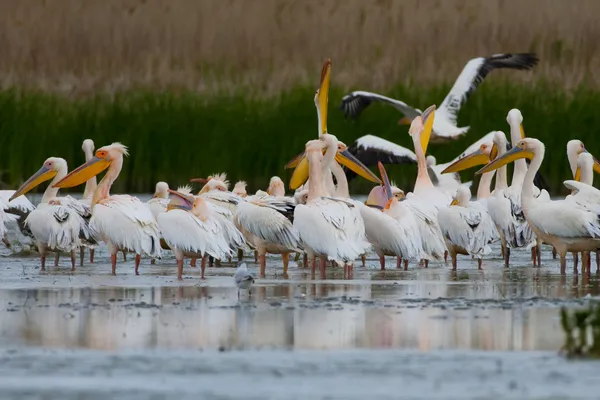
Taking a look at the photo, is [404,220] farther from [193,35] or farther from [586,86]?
[193,35]

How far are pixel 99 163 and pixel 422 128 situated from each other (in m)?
4.20

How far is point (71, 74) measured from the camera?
25.9 meters

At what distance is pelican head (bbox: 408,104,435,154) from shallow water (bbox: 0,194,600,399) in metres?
5.45

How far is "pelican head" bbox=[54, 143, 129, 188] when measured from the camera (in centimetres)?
1448

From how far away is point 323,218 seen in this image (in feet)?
39.3

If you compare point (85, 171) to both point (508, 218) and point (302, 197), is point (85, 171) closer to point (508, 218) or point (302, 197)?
point (302, 197)

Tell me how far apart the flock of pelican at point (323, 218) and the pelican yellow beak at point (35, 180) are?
0.01 meters

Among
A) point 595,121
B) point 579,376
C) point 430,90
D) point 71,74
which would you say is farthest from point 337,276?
point 71,74

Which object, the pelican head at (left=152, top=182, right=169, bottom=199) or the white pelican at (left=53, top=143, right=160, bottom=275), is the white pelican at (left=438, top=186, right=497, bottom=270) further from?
the pelican head at (left=152, top=182, right=169, bottom=199)

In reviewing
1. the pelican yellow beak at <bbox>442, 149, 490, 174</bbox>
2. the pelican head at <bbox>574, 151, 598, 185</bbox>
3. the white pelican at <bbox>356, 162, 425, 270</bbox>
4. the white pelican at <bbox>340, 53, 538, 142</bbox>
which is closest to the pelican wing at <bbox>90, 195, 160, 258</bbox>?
the white pelican at <bbox>356, 162, 425, 270</bbox>

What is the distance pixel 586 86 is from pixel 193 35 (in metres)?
7.28

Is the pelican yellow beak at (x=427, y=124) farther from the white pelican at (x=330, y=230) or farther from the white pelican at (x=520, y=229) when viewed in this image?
the white pelican at (x=330, y=230)

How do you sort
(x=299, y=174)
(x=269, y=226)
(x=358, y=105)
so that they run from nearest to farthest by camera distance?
(x=269, y=226) < (x=299, y=174) < (x=358, y=105)

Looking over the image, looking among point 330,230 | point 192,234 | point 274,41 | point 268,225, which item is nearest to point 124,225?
point 192,234
